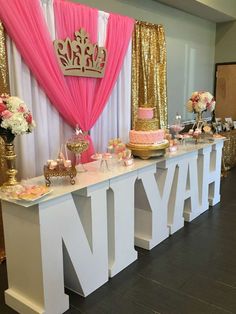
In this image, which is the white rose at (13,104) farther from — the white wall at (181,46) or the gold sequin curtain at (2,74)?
the white wall at (181,46)

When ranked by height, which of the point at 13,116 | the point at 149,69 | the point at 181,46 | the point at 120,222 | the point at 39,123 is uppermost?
the point at 181,46

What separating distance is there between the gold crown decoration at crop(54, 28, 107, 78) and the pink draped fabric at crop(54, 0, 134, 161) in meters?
0.07

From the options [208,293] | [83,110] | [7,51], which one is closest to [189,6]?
[83,110]

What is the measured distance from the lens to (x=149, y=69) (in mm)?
4336

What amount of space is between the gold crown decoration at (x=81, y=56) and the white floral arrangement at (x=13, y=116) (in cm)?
106

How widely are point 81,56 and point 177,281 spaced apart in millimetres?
2302

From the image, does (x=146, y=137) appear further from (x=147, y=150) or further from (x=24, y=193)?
(x=24, y=193)

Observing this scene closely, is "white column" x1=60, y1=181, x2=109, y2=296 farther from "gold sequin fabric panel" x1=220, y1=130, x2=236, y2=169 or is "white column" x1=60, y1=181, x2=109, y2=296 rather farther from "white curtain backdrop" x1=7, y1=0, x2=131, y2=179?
"gold sequin fabric panel" x1=220, y1=130, x2=236, y2=169

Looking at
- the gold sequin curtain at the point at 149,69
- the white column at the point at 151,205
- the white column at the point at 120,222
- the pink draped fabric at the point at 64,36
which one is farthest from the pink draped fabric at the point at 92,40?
the white column at the point at 120,222

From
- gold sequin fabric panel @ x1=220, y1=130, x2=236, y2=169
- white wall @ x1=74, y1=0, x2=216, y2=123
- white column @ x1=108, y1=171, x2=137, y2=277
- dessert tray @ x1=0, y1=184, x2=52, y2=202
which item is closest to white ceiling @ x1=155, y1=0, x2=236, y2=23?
white wall @ x1=74, y1=0, x2=216, y2=123

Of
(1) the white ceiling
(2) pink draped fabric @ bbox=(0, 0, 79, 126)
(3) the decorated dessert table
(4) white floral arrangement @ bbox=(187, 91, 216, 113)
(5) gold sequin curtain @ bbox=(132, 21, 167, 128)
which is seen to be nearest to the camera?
(3) the decorated dessert table

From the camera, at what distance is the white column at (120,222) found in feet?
8.06

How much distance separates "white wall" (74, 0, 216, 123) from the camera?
4.30m

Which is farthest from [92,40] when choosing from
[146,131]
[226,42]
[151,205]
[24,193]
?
[226,42]
